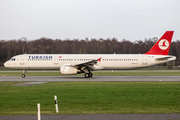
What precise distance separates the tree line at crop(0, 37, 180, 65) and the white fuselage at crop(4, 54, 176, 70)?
176 feet

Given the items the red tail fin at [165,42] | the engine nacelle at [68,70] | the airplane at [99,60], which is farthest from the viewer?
the red tail fin at [165,42]

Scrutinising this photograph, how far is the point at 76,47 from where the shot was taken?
3824 inches

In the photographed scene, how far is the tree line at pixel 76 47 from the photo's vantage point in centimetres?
8738

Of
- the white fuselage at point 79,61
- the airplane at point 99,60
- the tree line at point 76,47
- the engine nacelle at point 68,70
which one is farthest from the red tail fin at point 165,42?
the tree line at point 76,47

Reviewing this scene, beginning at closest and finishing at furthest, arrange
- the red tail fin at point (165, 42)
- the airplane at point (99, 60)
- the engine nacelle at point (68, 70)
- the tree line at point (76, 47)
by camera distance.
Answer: the engine nacelle at point (68, 70) → the airplane at point (99, 60) → the red tail fin at point (165, 42) → the tree line at point (76, 47)

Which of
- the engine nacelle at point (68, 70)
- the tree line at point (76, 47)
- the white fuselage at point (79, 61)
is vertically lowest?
the engine nacelle at point (68, 70)

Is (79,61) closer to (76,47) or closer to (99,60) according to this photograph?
(99,60)

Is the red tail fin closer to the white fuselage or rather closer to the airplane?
the airplane

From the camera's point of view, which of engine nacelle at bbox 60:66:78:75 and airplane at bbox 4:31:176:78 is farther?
airplane at bbox 4:31:176:78

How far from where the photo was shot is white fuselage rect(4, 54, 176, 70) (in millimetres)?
31891

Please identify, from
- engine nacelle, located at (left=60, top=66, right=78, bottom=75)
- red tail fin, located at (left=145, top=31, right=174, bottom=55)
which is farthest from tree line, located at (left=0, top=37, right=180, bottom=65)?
engine nacelle, located at (left=60, top=66, right=78, bottom=75)

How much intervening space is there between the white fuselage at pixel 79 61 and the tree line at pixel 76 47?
53.5 m

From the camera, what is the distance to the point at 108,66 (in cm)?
3219

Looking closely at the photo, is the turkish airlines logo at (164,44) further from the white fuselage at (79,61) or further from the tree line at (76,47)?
the tree line at (76,47)
